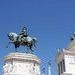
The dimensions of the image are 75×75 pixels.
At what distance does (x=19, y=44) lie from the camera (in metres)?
39.0

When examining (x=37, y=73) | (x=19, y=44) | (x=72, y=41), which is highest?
(x=72, y=41)

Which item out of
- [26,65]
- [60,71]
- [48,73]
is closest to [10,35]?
[26,65]

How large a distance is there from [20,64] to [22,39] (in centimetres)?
301

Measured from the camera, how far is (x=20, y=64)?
37375 millimetres

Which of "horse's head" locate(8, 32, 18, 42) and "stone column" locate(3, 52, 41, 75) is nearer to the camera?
"stone column" locate(3, 52, 41, 75)

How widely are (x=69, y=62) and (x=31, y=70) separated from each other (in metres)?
23.7

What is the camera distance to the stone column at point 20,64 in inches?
1459

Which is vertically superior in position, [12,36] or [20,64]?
[12,36]

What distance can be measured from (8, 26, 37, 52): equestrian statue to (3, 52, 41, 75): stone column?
150cm

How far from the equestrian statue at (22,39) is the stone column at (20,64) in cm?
150

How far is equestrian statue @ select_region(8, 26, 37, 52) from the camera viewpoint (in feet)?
128

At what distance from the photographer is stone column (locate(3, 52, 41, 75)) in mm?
37062

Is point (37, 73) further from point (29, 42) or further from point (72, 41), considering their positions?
point (72, 41)

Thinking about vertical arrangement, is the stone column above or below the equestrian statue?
below
